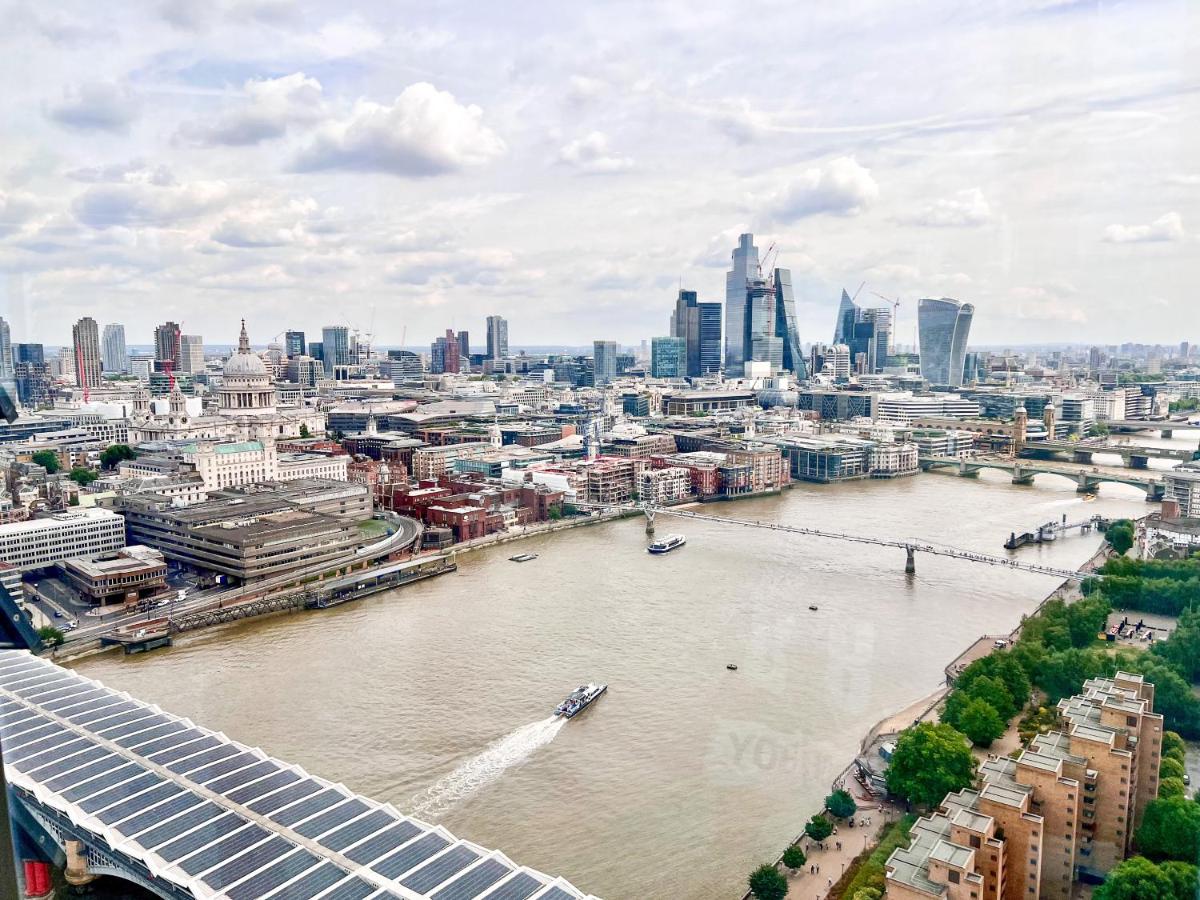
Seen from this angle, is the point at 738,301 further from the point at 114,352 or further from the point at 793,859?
the point at 793,859

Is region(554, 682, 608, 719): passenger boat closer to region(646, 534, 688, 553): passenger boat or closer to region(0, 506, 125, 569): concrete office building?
region(646, 534, 688, 553): passenger boat

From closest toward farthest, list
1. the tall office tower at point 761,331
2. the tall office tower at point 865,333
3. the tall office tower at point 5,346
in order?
1. the tall office tower at point 5,346
2. the tall office tower at point 865,333
3. the tall office tower at point 761,331

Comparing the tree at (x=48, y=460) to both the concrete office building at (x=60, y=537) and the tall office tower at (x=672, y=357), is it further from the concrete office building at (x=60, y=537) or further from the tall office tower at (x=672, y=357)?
the tall office tower at (x=672, y=357)

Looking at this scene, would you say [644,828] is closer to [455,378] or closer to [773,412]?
[773,412]

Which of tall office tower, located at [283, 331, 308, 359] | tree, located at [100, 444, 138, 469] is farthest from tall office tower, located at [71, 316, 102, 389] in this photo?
tall office tower, located at [283, 331, 308, 359]

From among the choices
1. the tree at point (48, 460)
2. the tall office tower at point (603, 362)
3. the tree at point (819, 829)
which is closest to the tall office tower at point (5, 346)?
the tree at point (819, 829)

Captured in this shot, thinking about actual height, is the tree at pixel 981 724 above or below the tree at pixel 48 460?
below

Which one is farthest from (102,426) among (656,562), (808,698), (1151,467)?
(1151,467)
